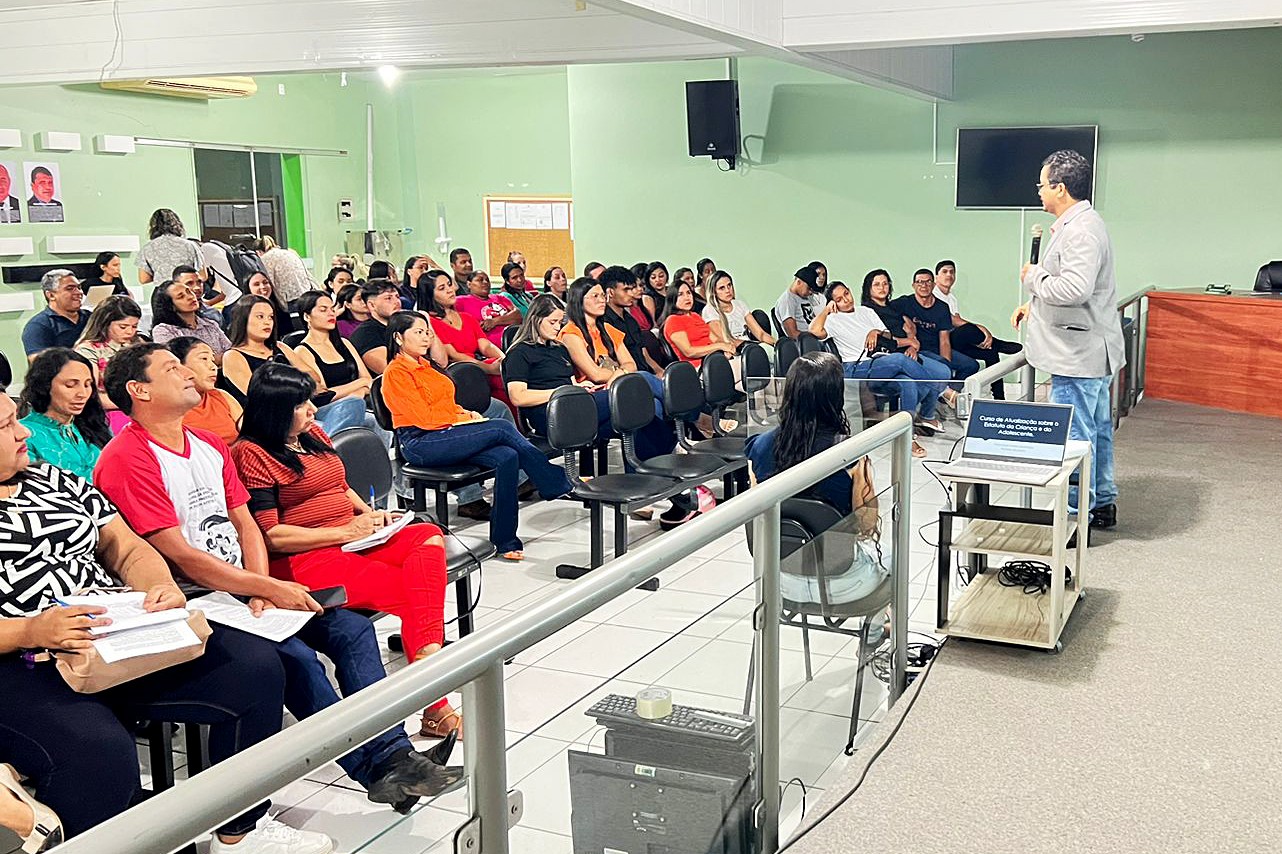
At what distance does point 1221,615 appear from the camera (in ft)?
14.2

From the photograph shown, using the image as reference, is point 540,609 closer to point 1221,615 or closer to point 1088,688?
point 1088,688

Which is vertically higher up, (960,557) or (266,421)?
(266,421)

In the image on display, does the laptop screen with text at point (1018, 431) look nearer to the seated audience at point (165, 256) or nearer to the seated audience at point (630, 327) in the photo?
the seated audience at point (630, 327)

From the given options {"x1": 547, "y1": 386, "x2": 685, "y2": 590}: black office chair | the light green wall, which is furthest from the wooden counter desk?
{"x1": 547, "y1": 386, "x2": 685, "y2": 590}: black office chair

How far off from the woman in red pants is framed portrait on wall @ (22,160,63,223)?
748cm

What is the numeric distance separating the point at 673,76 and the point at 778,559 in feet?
32.9

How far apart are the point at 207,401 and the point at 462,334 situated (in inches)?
135

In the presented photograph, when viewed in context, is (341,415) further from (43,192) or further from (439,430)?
(43,192)

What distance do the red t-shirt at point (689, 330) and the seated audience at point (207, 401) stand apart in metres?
3.58

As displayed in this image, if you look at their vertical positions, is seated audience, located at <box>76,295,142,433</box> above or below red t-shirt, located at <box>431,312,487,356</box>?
above

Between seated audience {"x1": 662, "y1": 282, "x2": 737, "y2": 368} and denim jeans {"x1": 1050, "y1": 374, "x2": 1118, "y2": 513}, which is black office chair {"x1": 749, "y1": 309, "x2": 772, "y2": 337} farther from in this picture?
denim jeans {"x1": 1050, "y1": 374, "x2": 1118, "y2": 513}

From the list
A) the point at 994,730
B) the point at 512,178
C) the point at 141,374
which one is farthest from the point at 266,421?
the point at 512,178

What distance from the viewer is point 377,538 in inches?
157

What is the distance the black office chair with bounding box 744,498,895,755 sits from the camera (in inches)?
123
